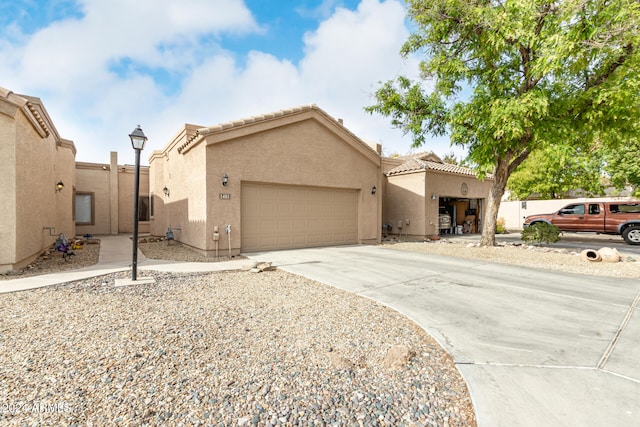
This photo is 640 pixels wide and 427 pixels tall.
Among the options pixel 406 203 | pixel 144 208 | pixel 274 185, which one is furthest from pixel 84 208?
pixel 406 203

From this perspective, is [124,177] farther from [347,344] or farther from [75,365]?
[347,344]

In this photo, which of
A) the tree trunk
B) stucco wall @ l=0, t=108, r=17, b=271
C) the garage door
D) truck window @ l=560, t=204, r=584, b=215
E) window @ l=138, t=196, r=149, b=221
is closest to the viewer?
stucco wall @ l=0, t=108, r=17, b=271

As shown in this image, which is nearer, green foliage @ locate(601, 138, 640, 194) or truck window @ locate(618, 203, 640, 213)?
truck window @ locate(618, 203, 640, 213)

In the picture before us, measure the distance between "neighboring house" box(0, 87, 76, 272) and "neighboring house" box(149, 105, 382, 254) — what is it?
13.5 ft

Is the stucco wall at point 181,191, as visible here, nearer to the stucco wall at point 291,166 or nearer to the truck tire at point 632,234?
the stucco wall at point 291,166

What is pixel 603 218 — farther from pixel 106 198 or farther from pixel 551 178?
pixel 106 198

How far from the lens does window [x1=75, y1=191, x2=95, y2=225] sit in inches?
688

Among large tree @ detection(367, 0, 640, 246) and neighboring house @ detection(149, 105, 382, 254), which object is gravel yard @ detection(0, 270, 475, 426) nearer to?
neighboring house @ detection(149, 105, 382, 254)

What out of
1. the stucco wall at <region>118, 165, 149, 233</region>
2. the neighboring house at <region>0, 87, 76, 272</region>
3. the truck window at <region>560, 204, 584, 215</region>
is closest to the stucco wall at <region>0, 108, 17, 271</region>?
the neighboring house at <region>0, 87, 76, 272</region>

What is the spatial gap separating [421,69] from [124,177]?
18.6 meters

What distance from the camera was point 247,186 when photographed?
1034cm

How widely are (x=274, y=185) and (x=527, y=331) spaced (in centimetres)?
875

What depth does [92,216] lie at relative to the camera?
58.7 feet

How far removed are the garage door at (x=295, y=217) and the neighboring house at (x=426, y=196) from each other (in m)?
4.13
